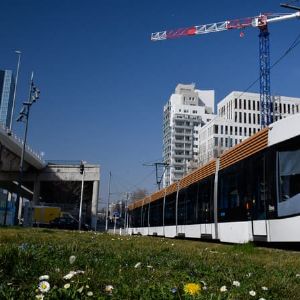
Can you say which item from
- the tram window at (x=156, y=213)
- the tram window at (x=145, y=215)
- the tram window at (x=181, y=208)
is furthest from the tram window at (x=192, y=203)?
the tram window at (x=145, y=215)

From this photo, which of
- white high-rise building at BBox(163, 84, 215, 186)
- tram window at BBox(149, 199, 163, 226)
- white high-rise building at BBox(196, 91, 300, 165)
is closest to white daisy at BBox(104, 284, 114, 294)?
tram window at BBox(149, 199, 163, 226)

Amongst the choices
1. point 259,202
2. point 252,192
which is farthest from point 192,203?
point 259,202

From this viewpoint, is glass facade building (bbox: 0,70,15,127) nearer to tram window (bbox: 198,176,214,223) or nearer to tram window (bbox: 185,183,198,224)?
tram window (bbox: 185,183,198,224)

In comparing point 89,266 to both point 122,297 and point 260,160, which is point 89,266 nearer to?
point 122,297

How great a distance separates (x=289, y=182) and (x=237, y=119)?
414ft

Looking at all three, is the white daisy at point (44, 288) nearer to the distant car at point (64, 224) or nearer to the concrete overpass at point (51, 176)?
the distant car at point (64, 224)

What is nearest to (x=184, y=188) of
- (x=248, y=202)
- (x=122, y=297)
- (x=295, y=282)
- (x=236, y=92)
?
(x=248, y=202)

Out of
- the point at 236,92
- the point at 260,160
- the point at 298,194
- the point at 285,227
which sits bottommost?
the point at 285,227

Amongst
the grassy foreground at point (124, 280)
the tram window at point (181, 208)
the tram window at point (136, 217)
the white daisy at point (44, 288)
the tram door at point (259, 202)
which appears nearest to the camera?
the white daisy at point (44, 288)

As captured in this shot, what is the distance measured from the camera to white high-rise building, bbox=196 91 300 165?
433 feet

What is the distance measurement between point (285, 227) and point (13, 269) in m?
8.74

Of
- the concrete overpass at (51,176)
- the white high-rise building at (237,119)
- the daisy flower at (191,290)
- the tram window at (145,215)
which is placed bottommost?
the daisy flower at (191,290)

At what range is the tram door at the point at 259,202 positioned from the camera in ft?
41.0

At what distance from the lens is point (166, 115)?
602 ft
